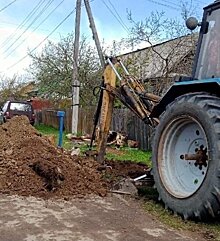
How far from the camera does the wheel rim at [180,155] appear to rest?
5291 millimetres

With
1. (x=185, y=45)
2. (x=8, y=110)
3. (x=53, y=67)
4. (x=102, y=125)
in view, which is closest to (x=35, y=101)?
(x=53, y=67)

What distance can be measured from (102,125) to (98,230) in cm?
378

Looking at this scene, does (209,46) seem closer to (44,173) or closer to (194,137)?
(194,137)

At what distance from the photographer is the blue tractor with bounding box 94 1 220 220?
14.9ft

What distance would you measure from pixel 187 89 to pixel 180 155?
0.88 metres

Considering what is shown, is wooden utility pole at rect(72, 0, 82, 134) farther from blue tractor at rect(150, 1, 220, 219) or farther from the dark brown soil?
blue tractor at rect(150, 1, 220, 219)

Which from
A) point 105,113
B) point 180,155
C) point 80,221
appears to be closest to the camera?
point 80,221

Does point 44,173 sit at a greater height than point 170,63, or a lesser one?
lesser

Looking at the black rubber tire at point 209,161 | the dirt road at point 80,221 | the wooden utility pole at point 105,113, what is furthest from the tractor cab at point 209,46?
the wooden utility pole at point 105,113

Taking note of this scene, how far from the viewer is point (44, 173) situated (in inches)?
252

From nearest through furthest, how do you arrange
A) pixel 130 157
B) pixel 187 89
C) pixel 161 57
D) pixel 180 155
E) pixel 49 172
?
pixel 187 89, pixel 180 155, pixel 49 172, pixel 130 157, pixel 161 57

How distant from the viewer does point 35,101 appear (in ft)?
127

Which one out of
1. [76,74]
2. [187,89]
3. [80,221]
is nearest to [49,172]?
[80,221]

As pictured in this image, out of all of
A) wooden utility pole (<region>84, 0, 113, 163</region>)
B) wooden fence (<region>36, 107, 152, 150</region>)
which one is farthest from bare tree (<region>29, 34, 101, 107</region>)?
wooden utility pole (<region>84, 0, 113, 163</region>)
